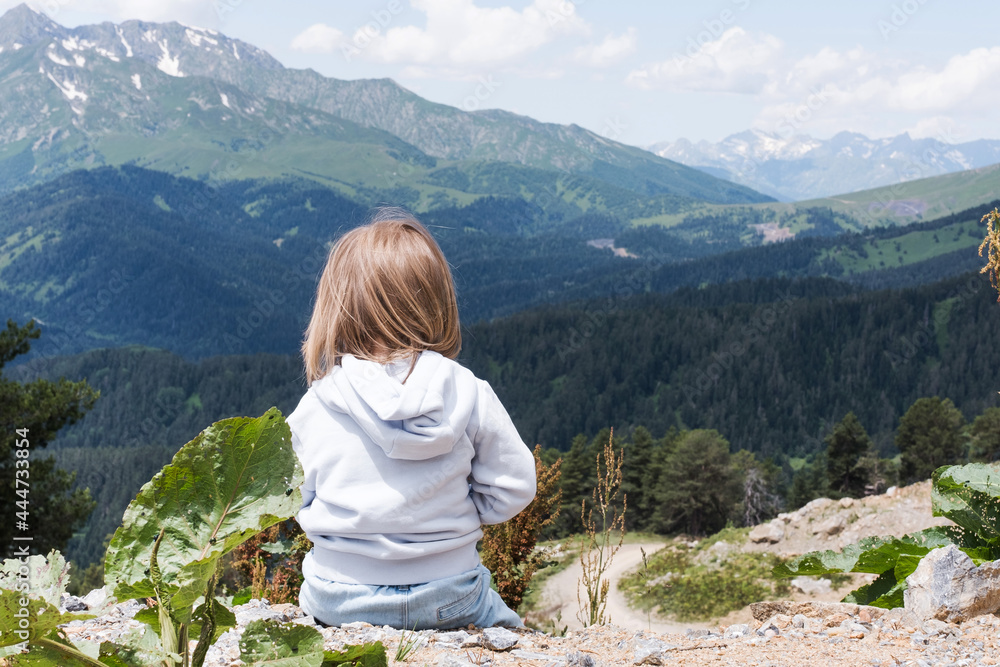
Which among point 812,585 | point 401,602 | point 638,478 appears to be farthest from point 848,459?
point 401,602

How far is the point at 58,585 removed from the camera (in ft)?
→ 5.90

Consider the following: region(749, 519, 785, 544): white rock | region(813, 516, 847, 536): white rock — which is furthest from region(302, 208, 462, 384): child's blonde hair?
region(749, 519, 785, 544): white rock

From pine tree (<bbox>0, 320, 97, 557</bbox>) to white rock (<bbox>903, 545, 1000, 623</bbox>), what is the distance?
1680cm

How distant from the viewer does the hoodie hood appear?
3023 millimetres

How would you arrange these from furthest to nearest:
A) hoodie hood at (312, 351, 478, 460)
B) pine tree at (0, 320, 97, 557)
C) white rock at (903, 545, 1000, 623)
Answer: pine tree at (0, 320, 97, 557) → white rock at (903, 545, 1000, 623) → hoodie hood at (312, 351, 478, 460)

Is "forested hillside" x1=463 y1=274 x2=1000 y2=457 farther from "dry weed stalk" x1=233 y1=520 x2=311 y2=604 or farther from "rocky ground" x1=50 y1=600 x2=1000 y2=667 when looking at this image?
"rocky ground" x1=50 y1=600 x2=1000 y2=667

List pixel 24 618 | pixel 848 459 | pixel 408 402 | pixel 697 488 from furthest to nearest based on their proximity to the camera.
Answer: pixel 848 459 → pixel 697 488 → pixel 408 402 → pixel 24 618

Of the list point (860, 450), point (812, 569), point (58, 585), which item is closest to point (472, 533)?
point (58, 585)

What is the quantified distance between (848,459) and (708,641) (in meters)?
46.8

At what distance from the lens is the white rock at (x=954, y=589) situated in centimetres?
369

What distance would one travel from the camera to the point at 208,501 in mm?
1951

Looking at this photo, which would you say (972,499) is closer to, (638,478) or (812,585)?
(812,585)

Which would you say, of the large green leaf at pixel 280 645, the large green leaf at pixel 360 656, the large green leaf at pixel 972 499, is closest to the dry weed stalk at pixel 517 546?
the large green leaf at pixel 972 499

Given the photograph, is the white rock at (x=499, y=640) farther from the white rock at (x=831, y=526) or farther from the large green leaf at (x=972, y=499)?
the white rock at (x=831, y=526)
